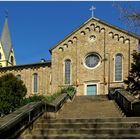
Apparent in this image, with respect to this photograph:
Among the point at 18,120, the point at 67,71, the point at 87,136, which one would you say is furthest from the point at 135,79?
the point at 67,71

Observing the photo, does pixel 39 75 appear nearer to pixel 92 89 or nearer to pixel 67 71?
pixel 67 71

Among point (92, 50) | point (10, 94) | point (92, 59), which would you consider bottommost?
point (10, 94)

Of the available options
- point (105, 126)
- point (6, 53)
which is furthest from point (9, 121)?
point (6, 53)

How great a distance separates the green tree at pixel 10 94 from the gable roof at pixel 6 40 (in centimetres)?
3612

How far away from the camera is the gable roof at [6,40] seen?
236 feet

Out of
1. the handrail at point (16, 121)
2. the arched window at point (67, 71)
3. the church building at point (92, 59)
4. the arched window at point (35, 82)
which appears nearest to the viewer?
the handrail at point (16, 121)

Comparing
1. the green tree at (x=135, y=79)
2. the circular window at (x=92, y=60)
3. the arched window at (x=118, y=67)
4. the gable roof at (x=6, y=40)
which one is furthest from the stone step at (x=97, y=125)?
the gable roof at (x=6, y=40)

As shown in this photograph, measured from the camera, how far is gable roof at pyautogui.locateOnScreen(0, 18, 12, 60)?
236 feet

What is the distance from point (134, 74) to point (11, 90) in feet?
41.9

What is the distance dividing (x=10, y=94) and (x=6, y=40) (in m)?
45.5

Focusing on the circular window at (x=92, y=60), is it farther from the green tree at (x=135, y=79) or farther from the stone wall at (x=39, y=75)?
the green tree at (x=135, y=79)

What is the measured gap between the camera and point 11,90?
107 ft

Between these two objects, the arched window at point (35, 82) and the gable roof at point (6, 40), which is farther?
the gable roof at point (6, 40)

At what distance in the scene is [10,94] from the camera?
31.7 metres
